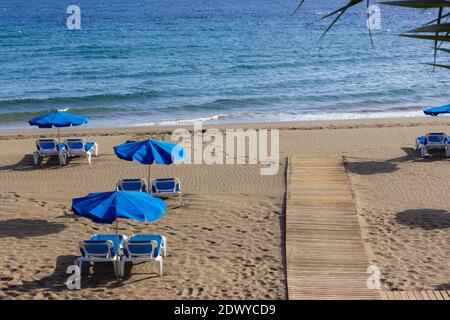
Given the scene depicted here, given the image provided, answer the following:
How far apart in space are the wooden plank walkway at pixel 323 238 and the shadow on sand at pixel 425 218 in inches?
38.7

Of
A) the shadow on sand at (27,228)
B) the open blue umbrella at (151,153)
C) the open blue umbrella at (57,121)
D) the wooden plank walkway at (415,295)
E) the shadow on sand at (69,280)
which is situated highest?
the open blue umbrella at (57,121)

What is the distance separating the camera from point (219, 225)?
42.7 feet

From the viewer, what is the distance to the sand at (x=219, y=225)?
10266 millimetres

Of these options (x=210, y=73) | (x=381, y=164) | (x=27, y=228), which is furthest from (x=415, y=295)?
(x=210, y=73)

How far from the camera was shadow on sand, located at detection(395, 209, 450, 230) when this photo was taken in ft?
41.9

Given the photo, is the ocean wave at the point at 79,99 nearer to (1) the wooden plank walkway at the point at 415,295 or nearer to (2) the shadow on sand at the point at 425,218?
(2) the shadow on sand at the point at 425,218

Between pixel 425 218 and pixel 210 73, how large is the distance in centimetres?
2859

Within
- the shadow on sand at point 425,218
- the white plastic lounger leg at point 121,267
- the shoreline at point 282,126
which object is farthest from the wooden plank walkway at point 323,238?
the shoreline at point 282,126

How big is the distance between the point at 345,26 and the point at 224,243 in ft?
191

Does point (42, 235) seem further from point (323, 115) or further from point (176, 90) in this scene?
point (176, 90)

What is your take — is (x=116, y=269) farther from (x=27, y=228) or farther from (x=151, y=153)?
(x=151, y=153)

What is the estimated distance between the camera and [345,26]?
67188 millimetres

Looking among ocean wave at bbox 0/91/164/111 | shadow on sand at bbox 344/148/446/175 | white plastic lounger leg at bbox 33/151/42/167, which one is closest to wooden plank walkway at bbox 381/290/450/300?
shadow on sand at bbox 344/148/446/175
